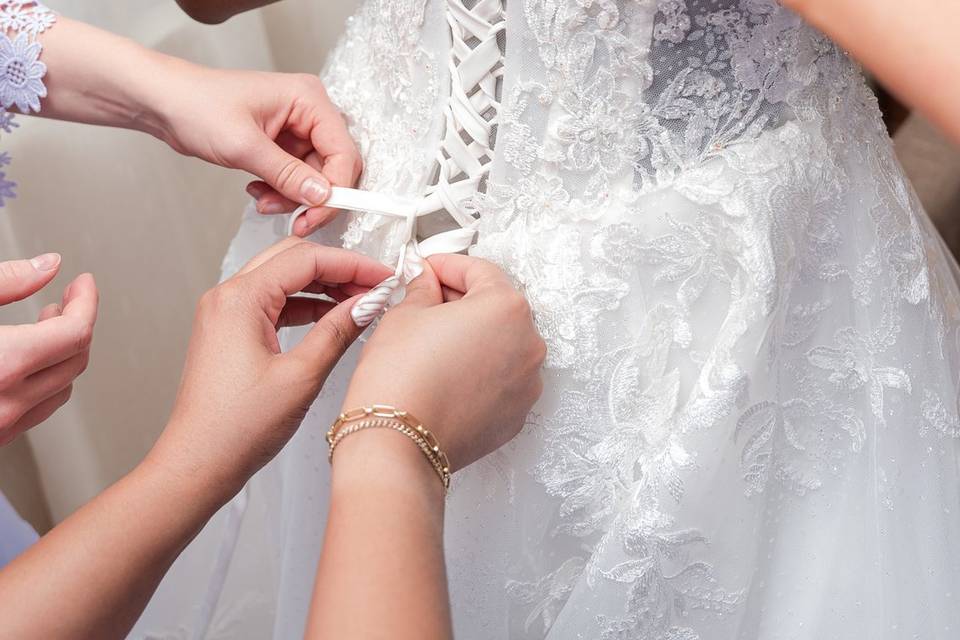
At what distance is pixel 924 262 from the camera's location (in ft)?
2.28

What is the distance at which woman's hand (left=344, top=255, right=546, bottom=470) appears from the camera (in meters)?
0.54

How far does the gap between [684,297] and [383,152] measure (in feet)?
0.93

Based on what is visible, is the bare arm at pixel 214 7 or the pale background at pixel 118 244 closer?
the bare arm at pixel 214 7

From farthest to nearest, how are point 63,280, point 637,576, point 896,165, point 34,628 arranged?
1. point 63,280
2. point 896,165
3. point 637,576
4. point 34,628

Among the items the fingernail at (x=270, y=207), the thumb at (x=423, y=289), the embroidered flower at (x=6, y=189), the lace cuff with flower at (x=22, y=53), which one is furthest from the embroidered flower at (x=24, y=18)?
the thumb at (x=423, y=289)

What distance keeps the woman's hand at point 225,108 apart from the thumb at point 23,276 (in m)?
0.17

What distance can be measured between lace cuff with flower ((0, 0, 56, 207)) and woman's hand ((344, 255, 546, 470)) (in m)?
0.41

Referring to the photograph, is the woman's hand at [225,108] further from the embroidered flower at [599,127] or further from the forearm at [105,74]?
the embroidered flower at [599,127]

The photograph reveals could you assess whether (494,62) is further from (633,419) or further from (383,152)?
(633,419)

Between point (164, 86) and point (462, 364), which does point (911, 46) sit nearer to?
point (462, 364)

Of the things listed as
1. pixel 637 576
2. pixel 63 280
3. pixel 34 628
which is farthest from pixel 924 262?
pixel 63 280

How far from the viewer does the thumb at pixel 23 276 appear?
0.62 m

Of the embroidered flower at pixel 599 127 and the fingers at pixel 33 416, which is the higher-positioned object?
the embroidered flower at pixel 599 127

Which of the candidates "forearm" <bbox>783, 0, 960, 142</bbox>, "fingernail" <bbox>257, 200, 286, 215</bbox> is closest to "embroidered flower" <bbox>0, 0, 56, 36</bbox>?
"fingernail" <bbox>257, 200, 286, 215</bbox>
